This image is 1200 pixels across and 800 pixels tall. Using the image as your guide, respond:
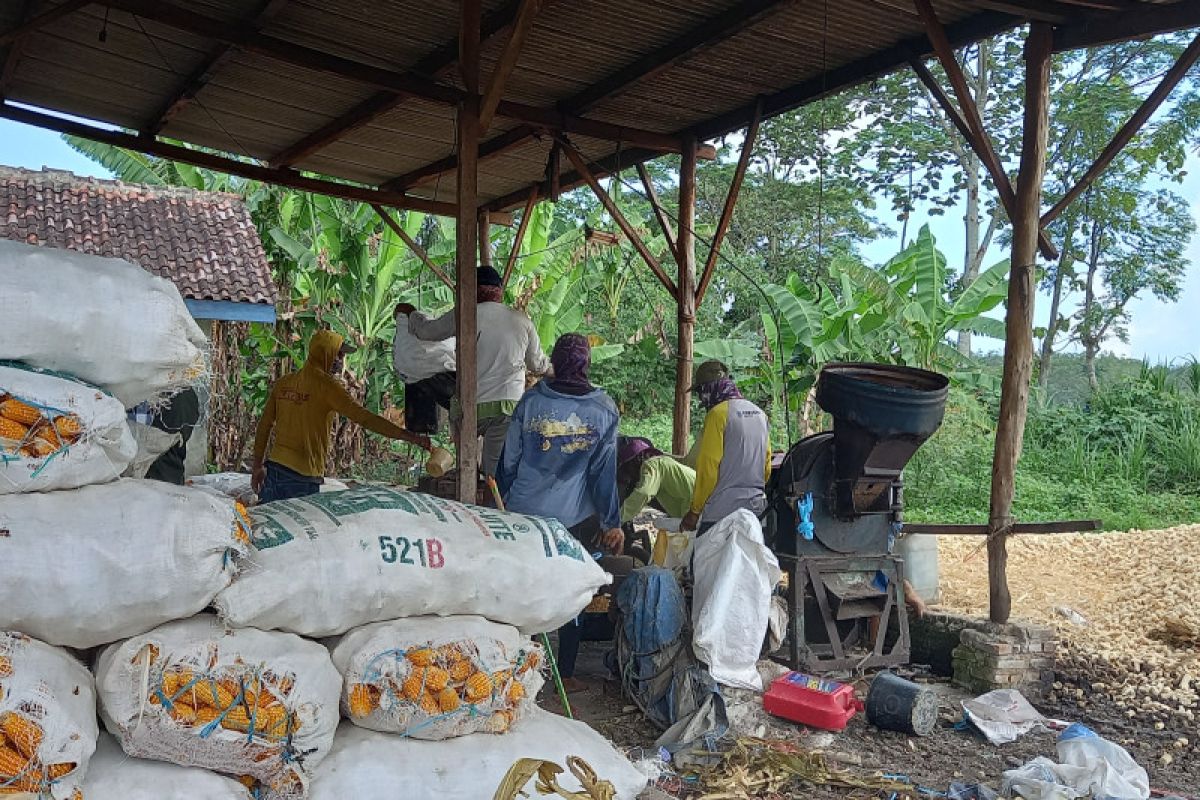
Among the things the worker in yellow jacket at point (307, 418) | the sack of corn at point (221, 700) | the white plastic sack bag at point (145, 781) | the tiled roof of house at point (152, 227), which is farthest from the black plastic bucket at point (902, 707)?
the tiled roof of house at point (152, 227)

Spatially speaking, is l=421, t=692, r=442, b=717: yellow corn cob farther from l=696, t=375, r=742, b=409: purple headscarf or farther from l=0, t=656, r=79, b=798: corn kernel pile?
l=696, t=375, r=742, b=409: purple headscarf

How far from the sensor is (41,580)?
7.98 feet

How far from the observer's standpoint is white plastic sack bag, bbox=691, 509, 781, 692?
173 inches

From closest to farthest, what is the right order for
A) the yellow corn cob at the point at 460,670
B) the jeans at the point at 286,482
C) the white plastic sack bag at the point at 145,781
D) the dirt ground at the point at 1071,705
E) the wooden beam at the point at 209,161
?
the white plastic sack bag at the point at 145,781 < the yellow corn cob at the point at 460,670 < the dirt ground at the point at 1071,705 < the jeans at the point at 286,482 < the wooden beam at the point at 209,161

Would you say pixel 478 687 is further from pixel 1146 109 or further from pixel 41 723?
pixel 1146 109

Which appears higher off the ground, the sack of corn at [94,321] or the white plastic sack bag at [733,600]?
the sack of corn at [94,321]

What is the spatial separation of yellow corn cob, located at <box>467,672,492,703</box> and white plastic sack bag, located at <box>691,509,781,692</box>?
1.53m

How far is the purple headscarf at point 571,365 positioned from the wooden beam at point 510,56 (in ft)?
3.84

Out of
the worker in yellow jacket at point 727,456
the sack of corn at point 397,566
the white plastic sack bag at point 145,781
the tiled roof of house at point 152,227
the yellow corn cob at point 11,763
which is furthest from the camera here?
the tiled roof of house at point 152,227

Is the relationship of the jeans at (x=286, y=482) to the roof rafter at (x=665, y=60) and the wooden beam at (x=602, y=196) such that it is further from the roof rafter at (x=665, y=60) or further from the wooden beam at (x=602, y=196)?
the roof rafter at (x=665, y=60)

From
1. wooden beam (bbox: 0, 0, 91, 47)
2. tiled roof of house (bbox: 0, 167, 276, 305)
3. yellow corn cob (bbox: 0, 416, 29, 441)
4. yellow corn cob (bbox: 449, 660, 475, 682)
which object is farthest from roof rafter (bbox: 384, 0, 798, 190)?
tiled roof of house (bbox: 0, 167, 276, 305)

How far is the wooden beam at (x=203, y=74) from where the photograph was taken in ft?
17.9

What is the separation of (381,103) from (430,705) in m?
4.97

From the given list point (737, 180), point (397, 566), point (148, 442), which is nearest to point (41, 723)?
point (397, 566)
